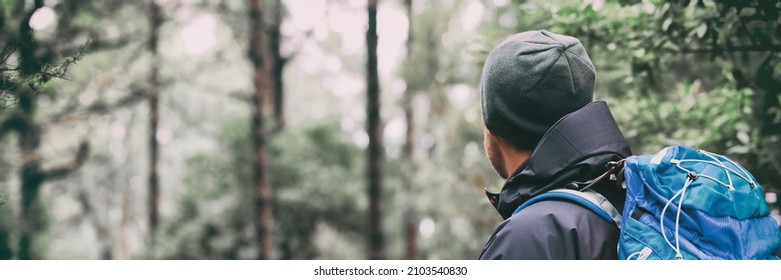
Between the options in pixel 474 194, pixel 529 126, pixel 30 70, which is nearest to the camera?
pixel 529 126

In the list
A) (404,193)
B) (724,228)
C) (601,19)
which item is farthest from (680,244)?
(404,193)

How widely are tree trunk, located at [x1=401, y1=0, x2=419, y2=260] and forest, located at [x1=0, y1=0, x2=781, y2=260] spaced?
0.05m

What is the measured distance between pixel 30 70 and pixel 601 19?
277 centimetres

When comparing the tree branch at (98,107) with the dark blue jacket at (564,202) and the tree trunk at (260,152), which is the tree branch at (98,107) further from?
the dark blue jacket at (564,202)

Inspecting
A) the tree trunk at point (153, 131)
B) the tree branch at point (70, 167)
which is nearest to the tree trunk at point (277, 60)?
the tree trunk at point (153, 131)

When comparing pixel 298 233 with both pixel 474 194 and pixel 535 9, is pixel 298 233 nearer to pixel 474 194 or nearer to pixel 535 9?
pixel 474 194

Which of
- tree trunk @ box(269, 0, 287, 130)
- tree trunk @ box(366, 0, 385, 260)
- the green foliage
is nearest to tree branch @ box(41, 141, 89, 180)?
the green foliage

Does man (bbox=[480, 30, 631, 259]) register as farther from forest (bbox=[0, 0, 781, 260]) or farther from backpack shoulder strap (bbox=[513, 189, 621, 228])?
forest (bbox=[0, 0, 781, 260])

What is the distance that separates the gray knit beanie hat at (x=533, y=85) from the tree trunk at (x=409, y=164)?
42.6 feet

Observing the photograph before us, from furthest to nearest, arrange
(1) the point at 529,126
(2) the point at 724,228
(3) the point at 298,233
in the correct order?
(3) the point at 298,233, (1) the point at 529,126, (2) the point at 724,228

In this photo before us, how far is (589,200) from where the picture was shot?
1553mm

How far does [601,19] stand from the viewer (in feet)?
11.8


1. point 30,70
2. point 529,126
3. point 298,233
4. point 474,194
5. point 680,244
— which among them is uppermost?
point 30,70

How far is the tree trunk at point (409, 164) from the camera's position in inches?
604
